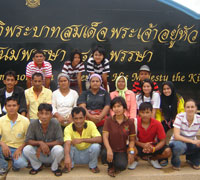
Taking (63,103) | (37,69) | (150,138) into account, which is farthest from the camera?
(37,69)

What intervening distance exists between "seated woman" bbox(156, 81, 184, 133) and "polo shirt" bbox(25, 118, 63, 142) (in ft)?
5.46

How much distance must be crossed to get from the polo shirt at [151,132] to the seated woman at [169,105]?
713 mm

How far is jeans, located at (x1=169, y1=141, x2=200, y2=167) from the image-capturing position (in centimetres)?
283

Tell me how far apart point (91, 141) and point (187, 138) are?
121cm

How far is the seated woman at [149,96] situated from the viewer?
3.54 m

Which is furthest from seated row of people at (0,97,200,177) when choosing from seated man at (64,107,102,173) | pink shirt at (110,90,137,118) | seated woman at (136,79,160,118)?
seated woman at (136,79,160,118)

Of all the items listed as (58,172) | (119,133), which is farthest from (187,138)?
(58,172)

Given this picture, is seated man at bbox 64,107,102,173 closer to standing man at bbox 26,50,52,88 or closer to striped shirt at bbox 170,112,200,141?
striped shirt at bbox 170,112,200,141

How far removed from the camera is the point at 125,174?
2.76 metres

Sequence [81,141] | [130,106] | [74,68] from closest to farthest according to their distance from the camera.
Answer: [81,141] → [130,106] → [74,68]

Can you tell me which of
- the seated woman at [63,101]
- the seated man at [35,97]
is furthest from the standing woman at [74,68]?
the seated man at [35,97]

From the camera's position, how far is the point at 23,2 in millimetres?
4273

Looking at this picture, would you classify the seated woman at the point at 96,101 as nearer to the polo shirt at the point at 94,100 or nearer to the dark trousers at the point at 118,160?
the polo shirt at the point at 94,100

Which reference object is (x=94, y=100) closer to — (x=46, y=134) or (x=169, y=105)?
(x=46, y=134)
